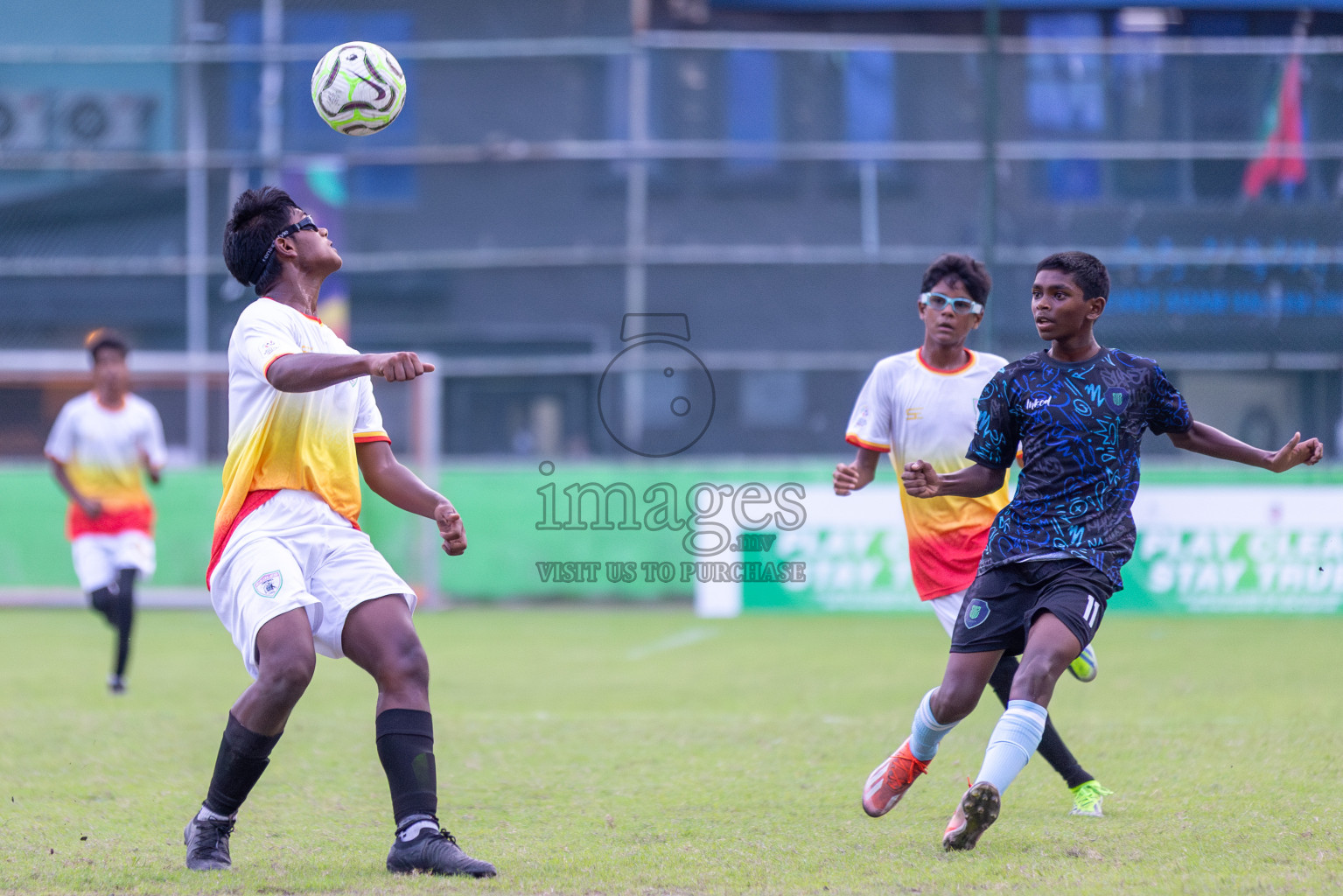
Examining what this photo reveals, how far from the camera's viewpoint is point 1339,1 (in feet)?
56.2

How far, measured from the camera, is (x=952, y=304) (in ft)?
20.0

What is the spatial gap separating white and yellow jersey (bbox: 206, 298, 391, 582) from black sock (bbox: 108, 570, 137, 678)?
5.31 m

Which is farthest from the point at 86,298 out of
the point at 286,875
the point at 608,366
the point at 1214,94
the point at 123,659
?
the point at 286,875

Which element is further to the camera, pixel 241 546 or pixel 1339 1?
pixel 1339 1

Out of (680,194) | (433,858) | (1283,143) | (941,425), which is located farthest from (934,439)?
(680,194)

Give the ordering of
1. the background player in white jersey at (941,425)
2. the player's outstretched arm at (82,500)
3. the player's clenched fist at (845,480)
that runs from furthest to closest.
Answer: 1. the player's outstretched arm at (82,500)
2. the background player in white jersey at (941,425)
3. the player's clenched fist at (845,480)

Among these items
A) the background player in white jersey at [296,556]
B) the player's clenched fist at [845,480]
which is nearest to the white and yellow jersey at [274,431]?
the background player in white jersey at [296,556]

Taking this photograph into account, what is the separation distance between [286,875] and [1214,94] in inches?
624

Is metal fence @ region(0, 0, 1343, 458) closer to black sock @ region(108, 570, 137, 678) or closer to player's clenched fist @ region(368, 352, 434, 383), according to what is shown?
black sock @ region(108, 570, 137, 678)

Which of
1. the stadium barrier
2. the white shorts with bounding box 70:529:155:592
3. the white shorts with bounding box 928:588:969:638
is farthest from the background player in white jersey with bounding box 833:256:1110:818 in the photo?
the stadium barrier

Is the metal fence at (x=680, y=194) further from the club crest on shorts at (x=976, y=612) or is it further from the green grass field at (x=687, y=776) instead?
the club crest on shorts at (x=976, y=612)

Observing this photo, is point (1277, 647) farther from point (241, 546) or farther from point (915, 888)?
point (241, 546)

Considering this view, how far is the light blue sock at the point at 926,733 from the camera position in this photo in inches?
201

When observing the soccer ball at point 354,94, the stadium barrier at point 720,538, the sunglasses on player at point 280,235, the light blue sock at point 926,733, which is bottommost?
the stadium barrier at point 720,538
